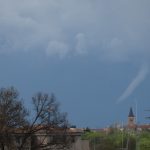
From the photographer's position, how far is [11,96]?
5759 centimetres

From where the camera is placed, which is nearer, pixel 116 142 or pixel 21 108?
pixel 21 108

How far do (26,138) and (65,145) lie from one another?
17.1ft

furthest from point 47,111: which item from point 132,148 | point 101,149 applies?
point 132,148

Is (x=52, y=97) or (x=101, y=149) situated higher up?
(x=52, y=97)

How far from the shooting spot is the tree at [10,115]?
56188 mm

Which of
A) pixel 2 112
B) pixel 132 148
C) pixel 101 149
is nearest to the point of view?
pixel 2 112

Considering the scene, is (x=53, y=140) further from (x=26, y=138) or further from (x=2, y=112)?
(x=2, y=112)

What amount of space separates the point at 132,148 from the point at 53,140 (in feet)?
114

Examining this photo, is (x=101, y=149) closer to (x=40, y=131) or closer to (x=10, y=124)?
(x=40, y=131)

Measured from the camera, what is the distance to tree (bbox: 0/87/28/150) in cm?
5619

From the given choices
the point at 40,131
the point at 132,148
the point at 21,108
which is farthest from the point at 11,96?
the point at 132,148

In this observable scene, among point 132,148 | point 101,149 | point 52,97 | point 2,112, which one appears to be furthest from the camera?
point 132,148

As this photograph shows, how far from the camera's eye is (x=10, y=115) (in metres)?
56.4

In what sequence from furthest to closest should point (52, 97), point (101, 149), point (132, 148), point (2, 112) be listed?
point (132, 148) < point (101, 149) < point (52, 97) < point (2, 112)
